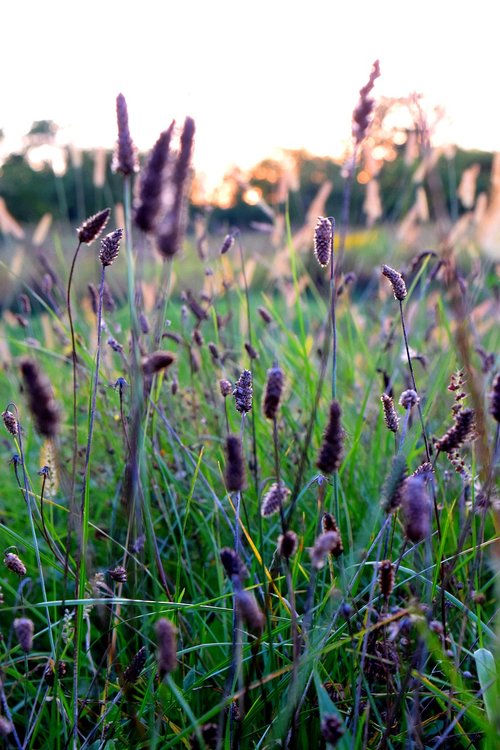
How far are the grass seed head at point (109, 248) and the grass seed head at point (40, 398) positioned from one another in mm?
367

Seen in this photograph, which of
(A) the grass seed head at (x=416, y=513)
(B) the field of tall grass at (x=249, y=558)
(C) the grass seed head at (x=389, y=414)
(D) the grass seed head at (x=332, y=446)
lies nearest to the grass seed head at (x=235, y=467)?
(B) the field of tall grass at (x=249, y=558)

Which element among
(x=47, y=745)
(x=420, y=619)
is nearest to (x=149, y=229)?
(x=420, y=619)

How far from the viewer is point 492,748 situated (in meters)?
0.93

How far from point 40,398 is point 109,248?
0.42 metres

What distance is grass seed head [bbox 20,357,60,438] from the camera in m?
0.70

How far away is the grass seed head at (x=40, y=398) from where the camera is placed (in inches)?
27.7

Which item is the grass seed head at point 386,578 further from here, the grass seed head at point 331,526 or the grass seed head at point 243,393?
the grass seed head at point 243,393

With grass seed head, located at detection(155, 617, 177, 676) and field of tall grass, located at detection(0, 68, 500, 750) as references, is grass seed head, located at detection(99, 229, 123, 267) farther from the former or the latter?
grass seed head, located at detection(155, 617, 177, 676)

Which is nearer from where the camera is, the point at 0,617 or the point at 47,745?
the point at 47,745

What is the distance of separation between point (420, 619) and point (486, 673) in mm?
337

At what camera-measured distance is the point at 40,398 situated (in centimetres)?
72

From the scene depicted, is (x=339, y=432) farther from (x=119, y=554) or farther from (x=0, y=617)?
(x=0, y=617)

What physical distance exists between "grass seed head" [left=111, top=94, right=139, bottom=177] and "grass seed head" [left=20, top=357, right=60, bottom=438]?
30 centimetres

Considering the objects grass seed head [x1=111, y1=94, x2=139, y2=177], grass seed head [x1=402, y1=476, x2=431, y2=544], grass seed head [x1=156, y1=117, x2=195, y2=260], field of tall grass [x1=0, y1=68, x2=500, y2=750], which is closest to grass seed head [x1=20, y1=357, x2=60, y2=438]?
field of tall grass [x1=0, y1=68, x2=500, y2=750]
